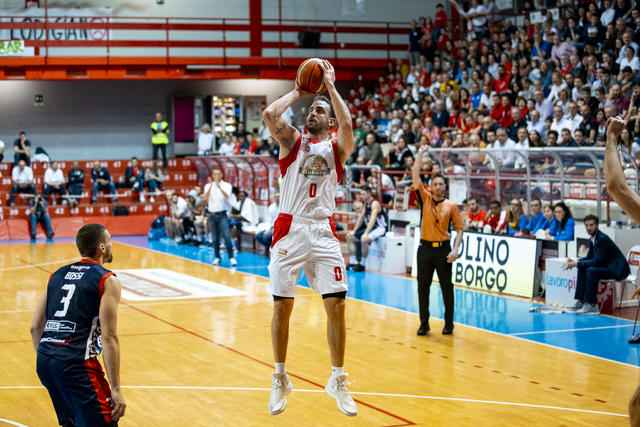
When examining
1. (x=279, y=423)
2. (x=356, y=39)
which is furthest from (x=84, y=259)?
(x=356, y=39)

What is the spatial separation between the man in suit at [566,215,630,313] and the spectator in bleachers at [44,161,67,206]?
697 inches

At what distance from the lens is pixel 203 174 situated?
93.8 feet

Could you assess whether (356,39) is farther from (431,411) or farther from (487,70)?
(431,411)

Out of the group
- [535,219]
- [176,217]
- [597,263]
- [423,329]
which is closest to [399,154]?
[535,219]

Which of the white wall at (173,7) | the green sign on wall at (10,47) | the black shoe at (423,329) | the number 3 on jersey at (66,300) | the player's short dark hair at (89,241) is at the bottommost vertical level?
the black shoe at (423,329)

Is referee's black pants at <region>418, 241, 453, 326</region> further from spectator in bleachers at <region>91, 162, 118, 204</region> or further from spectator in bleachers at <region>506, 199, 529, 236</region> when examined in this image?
spectator in bleachers at <region>91, 162, 118, 204</region>

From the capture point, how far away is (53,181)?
26938 mm

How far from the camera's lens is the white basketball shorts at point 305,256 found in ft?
21.9

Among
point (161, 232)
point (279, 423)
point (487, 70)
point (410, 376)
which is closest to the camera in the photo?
point (279, 423)

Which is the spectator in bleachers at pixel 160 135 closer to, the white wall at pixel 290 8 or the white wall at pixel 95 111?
the white wall at pixel 95 111

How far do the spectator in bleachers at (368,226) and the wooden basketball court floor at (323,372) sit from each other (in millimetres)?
3571

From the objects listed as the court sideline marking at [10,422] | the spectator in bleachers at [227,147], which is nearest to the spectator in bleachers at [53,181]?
the spectator in bleachers at [227,147]

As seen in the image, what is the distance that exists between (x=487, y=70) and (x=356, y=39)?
31.2 ft

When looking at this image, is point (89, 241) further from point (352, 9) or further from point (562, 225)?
point (352, 9)
